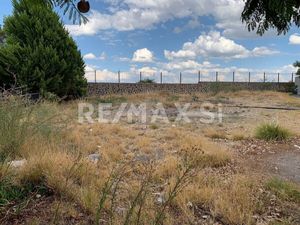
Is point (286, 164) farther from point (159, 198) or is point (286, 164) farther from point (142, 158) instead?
point (159, 198)

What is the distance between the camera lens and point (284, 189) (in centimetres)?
440

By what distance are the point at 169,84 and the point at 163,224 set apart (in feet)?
76.5

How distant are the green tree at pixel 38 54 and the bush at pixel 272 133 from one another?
9.13 m

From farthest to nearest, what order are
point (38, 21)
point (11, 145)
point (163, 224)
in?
1. point (38, 21)
2. point (11, 145)
3. point (163, 224)

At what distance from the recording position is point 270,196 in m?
4.23

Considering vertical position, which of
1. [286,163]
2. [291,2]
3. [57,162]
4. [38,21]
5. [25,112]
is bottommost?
[286,163]

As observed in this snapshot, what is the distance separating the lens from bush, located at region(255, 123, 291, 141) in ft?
27.0

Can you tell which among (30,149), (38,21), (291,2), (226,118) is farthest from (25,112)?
(38,21)

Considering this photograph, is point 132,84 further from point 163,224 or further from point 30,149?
point 163,224

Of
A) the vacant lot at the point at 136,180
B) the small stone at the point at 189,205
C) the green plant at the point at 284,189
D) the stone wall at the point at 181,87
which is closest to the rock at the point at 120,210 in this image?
the vacant lot at the point at 136,180

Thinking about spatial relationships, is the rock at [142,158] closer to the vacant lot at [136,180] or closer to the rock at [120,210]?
the vacant lot at [136,180]

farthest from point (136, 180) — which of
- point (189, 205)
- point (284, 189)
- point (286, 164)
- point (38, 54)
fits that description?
point (38, 54)

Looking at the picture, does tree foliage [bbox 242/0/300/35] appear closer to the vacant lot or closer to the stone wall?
the vacant lot

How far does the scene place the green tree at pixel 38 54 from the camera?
14.8m
